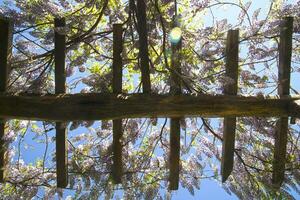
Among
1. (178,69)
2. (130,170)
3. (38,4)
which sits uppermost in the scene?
(38,4)

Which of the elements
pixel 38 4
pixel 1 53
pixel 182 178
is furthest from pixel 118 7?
pixel 182 178

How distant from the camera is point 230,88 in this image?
307 centimetres

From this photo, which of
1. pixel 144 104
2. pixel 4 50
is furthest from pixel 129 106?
pixel 4 50

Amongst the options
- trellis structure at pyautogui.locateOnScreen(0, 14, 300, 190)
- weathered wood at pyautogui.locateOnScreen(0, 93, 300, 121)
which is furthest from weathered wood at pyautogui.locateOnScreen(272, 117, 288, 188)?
weathered wood at pyautogui.locateOnScreen(0, 93, 300, 121)

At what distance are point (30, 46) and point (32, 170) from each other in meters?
1.27

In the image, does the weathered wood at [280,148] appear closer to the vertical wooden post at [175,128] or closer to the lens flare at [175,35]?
the vertical wooden post at [175,128]

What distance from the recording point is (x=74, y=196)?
157 inches

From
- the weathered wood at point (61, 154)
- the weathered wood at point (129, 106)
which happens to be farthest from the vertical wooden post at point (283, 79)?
the weathered wood at point (61, 154)

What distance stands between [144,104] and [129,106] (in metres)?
0.11

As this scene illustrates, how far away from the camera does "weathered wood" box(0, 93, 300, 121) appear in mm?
2867

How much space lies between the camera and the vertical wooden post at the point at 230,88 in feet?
10.1

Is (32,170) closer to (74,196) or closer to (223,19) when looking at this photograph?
(74,196)

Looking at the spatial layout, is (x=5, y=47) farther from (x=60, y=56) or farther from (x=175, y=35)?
(x=175, y=35)

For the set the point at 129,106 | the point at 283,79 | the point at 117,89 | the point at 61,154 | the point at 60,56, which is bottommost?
the point at 61,154
